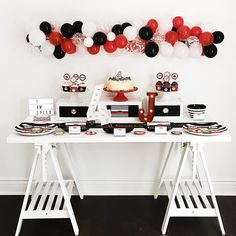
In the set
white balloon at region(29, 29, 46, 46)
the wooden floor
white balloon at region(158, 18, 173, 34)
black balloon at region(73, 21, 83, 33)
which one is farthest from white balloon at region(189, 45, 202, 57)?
the wooden floor

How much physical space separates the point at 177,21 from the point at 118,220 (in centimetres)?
152

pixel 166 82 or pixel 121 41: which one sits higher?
pixel 121 41

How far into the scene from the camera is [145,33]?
286 cm

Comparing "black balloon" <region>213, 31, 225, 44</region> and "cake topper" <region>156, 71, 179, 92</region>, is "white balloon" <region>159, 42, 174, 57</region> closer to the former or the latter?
"cake topper" <region>156, 71, 179, 92</region>

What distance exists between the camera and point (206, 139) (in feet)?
8.52

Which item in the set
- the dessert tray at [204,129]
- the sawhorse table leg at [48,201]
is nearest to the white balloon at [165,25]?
the dessert tray at [204,129]

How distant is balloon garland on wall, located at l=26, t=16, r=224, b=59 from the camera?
288cm

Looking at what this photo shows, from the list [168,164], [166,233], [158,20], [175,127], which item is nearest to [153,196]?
[168,164]

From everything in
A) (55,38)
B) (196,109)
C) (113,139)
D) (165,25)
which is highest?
(165,25)

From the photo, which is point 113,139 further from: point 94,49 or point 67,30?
point 67,30

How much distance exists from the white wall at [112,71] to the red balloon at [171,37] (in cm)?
18

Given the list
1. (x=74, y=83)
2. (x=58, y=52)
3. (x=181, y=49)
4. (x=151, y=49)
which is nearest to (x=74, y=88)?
(x=74, y=83)

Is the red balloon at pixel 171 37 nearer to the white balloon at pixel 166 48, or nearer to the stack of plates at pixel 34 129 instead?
the white balloon at pixel 166 48

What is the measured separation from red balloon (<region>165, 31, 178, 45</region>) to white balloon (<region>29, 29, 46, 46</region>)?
90cm
